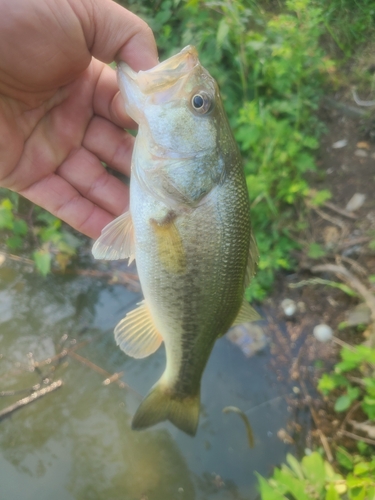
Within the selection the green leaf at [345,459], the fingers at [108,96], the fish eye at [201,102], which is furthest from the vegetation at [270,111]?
the fish eye at [201,102]

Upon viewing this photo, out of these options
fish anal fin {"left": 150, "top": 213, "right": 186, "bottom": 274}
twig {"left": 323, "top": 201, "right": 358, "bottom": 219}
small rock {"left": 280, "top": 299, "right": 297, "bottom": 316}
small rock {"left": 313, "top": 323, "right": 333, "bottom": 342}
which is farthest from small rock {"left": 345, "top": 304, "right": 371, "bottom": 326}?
fish anal fin {"left": 150, "top": 213, "right": 186, "bottom": 274}

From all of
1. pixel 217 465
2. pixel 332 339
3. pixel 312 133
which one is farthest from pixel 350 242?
pixel 217 465

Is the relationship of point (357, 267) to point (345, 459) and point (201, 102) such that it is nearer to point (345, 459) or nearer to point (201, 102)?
point (345, 459)

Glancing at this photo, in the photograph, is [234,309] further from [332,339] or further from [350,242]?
[350,242]

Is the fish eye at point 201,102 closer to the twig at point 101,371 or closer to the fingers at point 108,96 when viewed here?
the fingers at point 108,96

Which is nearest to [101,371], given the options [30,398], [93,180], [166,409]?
[30,398]

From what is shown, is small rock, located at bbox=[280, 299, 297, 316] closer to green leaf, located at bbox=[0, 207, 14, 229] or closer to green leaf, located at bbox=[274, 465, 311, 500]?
green leaf, located at bbox=[274, 465, 311, 500]
